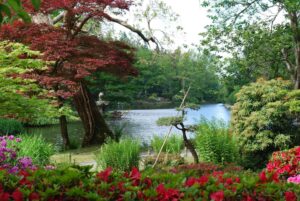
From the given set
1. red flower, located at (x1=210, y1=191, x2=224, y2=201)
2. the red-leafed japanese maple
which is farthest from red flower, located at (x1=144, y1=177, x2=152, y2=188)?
the red-leafed japanese maple

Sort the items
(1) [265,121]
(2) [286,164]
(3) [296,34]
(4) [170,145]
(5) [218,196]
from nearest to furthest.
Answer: (5) [218,196], (2) [286,164], (1) [265,121], (4) [170,145], (3) [296,34]

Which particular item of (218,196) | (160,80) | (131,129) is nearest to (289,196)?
(218,196)

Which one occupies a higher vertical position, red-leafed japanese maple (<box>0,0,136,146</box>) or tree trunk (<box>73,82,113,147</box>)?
red-leafed japanese maple (<box>0,0,136,146</box>)

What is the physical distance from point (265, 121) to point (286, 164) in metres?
1.51

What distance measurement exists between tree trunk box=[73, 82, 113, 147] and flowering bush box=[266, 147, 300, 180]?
255 inches

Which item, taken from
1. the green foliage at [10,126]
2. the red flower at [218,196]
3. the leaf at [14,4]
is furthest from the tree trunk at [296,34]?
the leaf at [14,4]

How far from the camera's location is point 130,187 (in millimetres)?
2514

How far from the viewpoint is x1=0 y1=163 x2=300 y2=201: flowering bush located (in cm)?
236

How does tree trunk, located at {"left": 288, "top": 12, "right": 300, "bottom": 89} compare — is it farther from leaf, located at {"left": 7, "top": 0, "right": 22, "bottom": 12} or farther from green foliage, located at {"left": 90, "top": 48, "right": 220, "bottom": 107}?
leaf, located at {"left": 7, "top": 0, "right": 22, "bottom": 12}

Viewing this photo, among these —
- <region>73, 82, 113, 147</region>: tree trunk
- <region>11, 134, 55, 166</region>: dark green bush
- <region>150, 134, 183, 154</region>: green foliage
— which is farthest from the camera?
<region>73, 82, 113, 147</region>: tree trunk

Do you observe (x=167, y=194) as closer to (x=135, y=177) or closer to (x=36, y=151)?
(x=135, y=177)

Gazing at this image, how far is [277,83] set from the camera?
7.86 meters

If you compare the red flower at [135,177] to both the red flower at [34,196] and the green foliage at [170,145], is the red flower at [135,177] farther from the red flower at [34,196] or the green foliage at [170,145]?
the green foliage at [170,145]

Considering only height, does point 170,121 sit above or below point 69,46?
below
